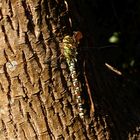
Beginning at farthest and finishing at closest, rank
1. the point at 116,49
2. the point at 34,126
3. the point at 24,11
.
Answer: the point at 116,49
the point at 34,126
the point at 24,11

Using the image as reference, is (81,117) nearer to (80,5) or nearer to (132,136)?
(132,136)

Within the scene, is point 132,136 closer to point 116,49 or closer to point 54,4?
point 54,4

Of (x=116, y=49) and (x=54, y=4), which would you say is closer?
(x=54, y=4)

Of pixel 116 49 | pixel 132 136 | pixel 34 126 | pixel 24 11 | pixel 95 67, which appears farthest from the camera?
pixel 116 49

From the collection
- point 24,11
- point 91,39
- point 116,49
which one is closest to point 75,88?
point 91,39

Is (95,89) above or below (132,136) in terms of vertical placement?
above

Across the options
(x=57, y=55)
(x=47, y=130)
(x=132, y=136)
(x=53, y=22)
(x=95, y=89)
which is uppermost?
(x=53, y=22)
